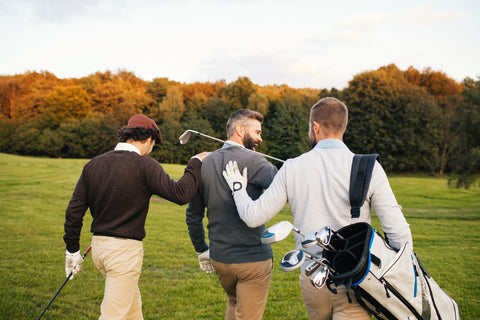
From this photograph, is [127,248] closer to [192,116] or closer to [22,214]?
[22,214]

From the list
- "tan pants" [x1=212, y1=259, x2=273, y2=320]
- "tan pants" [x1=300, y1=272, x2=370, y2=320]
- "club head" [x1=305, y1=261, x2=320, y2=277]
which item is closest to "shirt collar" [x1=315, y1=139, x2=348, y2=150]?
"club head" [x1=305, y1=261, x2=320, y2=277]

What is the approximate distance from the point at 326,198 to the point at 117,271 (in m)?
2.17

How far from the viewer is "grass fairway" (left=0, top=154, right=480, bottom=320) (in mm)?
5746

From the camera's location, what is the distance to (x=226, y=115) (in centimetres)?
6550

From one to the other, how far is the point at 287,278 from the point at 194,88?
75.1 meters

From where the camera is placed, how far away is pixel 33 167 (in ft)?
107

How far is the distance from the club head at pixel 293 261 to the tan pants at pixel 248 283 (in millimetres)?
1012

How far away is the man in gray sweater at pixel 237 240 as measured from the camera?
3490mm

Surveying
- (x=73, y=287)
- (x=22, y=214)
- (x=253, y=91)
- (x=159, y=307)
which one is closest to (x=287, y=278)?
(x=159, y=307)

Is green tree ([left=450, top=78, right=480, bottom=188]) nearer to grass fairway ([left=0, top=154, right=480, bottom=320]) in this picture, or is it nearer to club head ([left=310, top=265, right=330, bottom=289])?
grass fairway ([left=0, top=154, right=480, bottom=320])

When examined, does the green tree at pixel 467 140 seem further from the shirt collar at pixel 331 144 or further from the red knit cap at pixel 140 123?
the red knit cap at pixel 140 123

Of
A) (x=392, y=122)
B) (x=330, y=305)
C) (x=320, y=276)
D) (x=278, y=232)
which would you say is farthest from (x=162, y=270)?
(x=392, y=122)

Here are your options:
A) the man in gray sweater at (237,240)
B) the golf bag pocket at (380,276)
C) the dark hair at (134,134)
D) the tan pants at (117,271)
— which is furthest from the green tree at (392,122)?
the golf bag pocket at (380,276)

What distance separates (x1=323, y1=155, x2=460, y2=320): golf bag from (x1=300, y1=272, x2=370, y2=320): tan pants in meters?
0.19
